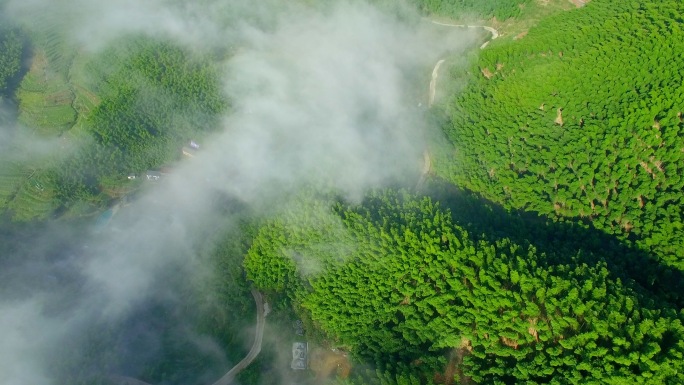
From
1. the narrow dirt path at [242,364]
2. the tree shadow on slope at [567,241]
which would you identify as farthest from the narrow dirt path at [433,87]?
the narrow dirt path at [242,364]

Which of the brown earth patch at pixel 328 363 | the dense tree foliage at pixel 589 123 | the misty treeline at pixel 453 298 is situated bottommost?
the brown earth patch at pixel 328 363

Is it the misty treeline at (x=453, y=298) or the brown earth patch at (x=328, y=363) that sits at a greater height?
the misty treeline at (x=453, y=298)

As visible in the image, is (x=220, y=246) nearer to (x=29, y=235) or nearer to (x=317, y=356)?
(x=317, y=356)

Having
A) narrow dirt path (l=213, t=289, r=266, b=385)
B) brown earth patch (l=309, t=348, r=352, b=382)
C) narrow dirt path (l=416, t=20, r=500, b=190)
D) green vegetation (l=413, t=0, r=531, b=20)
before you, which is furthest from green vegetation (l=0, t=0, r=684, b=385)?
narrow dirt path (l=416, t=20, r=500, b=190)

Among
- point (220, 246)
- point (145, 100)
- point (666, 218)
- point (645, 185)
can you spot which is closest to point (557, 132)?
point (645, 185)

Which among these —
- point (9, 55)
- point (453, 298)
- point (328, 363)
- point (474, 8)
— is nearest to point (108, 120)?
point (9, 55)

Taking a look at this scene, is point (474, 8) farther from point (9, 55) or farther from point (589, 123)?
point (9, 55)

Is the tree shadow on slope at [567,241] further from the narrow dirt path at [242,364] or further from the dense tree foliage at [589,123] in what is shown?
the narrow dirt path at [242,364]
